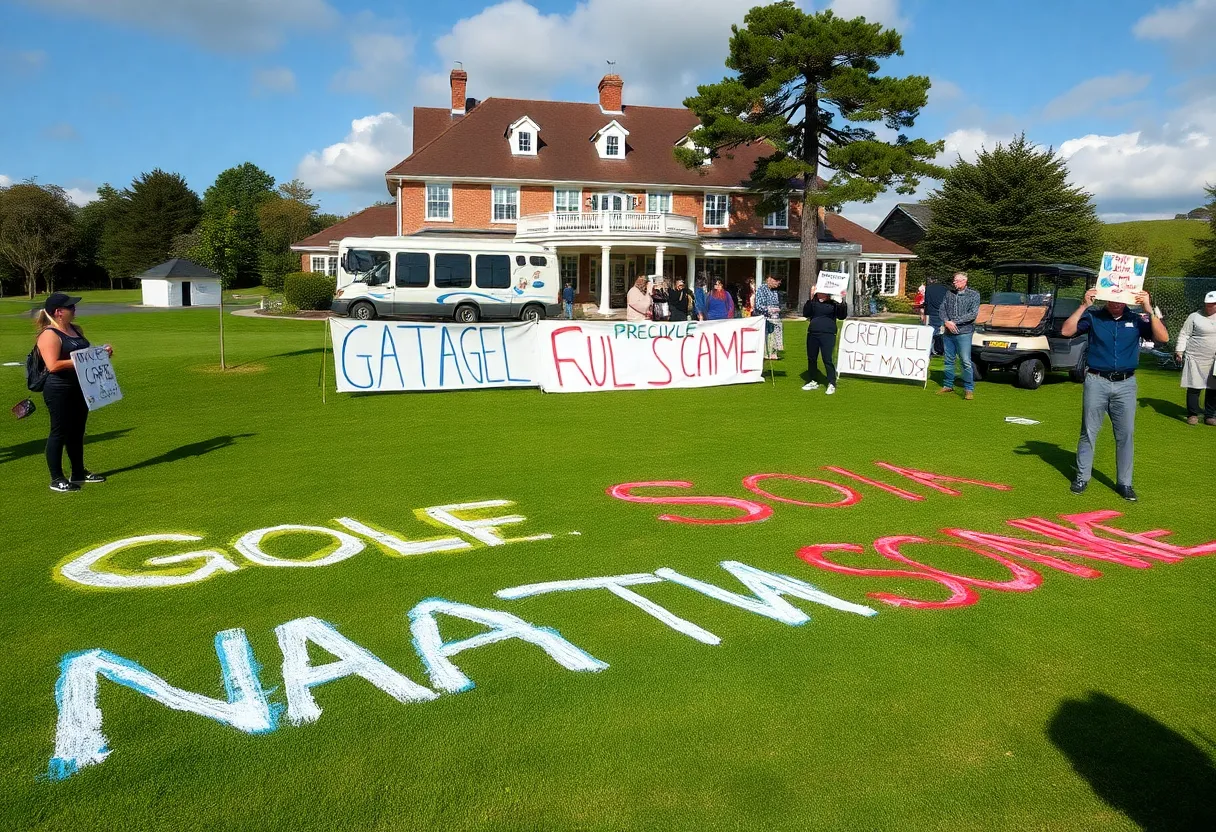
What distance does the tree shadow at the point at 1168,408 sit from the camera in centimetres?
1291

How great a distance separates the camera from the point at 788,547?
6.43m

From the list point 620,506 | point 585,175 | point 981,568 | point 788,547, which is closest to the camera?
point 981,568

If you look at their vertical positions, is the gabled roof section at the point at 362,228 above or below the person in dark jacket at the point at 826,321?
above

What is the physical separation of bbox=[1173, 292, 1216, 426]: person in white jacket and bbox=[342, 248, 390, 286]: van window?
20789 mm

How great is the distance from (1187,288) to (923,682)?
22.7 metres

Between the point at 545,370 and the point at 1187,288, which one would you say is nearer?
the point at 545,370

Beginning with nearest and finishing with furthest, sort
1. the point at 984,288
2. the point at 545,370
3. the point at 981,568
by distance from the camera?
the point at 981,568 < the point at 545,370 < the point at 984,288

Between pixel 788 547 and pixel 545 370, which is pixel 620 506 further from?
pixel 545 370

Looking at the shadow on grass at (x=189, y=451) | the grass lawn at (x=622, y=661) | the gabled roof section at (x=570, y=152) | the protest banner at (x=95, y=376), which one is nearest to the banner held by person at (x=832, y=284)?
the grass lawn at (x=622, y=661)

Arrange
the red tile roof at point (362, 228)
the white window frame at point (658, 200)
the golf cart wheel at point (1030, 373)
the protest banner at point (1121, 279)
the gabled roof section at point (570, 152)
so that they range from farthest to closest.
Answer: the red tile roof at point (362, 228), the white window frame at point (658, 200), the gabled roof section at point (570, 152), the golf cart wheel at point (1030, 373), the protest banner at point (1121, 279)

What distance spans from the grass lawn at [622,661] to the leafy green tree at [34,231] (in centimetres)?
6988

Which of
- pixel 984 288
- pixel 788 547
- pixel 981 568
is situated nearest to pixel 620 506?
pixel 788 547

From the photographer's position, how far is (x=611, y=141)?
4138cm

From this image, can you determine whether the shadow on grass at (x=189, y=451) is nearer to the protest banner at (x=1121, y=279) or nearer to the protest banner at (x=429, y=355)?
the protest banner at (x=429, y=355)
